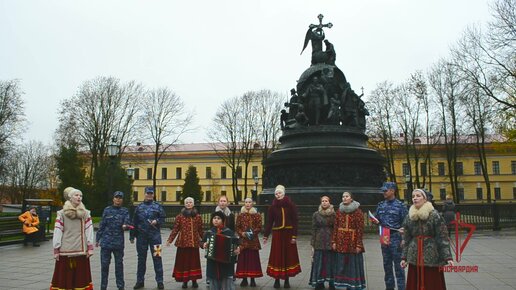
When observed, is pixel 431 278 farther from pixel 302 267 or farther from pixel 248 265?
pixel 302 267

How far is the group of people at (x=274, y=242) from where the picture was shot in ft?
20.8

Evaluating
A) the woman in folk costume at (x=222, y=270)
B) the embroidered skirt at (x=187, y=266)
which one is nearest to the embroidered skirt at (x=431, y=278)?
the woman in folk costume at (x=222, y=270)

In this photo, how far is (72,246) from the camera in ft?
23.0

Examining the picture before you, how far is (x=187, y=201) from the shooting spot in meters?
9.09

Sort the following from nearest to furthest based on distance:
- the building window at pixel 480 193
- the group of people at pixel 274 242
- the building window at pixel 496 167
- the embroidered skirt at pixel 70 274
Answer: the group of people at pixel 274 242 < the embroidered skirt at pixel 70 274 < the building window at pixel 496 167 < the building window at pixel 480 193

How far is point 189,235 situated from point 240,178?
226 feet

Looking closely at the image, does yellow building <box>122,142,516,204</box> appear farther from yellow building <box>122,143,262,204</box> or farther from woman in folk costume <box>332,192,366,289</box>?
woman in folk costume <box>332,192,366,289</box>

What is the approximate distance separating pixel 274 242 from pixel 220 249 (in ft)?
7.22

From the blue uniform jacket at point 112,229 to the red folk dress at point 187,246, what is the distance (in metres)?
0.97

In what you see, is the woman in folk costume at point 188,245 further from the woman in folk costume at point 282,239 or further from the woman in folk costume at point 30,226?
the woman in folk costume at point 30,226

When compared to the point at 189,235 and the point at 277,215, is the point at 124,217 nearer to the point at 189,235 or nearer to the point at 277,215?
the point at 189,235


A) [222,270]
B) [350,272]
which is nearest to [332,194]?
[350,272]

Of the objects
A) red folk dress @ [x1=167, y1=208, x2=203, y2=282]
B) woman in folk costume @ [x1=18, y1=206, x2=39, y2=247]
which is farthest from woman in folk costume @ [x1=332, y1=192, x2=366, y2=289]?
woman in folk costume @ [x1=18, y1=206, x2=39, y2=247]

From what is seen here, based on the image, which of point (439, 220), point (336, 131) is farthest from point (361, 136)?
point (439, 220)
